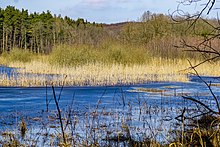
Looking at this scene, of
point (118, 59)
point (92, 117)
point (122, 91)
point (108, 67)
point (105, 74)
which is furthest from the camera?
point (118, 59)

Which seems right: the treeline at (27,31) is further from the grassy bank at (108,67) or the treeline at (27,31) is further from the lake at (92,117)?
the lake at (92,117)

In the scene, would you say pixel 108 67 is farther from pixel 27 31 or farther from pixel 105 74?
pixel 27 31

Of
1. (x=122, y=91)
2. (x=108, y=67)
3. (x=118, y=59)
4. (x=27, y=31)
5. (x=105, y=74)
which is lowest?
(x=122, y=91)

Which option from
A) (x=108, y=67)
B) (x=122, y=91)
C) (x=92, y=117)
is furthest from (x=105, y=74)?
(x=92, y=117)

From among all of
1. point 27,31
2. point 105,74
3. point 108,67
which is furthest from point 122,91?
point 27,31

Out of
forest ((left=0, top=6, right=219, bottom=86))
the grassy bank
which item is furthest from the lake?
the grassy bank

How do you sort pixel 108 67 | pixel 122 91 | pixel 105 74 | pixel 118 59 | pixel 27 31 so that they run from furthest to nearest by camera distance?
pixel 27 31, pixel 118 59, pixel 108 67, pixel 105 74, pixel 122 91

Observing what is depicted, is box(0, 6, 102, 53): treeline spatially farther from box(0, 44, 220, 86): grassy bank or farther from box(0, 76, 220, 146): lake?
box(0, 76, 220, 146): lake

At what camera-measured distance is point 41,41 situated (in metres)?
44.4

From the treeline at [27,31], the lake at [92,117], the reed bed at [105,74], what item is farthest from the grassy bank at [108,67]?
the treeline at [27,31]

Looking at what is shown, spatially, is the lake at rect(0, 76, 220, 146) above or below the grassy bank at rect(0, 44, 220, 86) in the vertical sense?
below

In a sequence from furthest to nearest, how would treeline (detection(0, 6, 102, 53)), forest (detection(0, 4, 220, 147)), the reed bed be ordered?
treeline (detection(0, 6, 102, 53))
the reed bed
forest (detection(0, 4, 220, 147))

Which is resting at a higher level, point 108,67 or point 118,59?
point 118,59

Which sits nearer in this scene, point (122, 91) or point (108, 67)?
point (122, 91)
